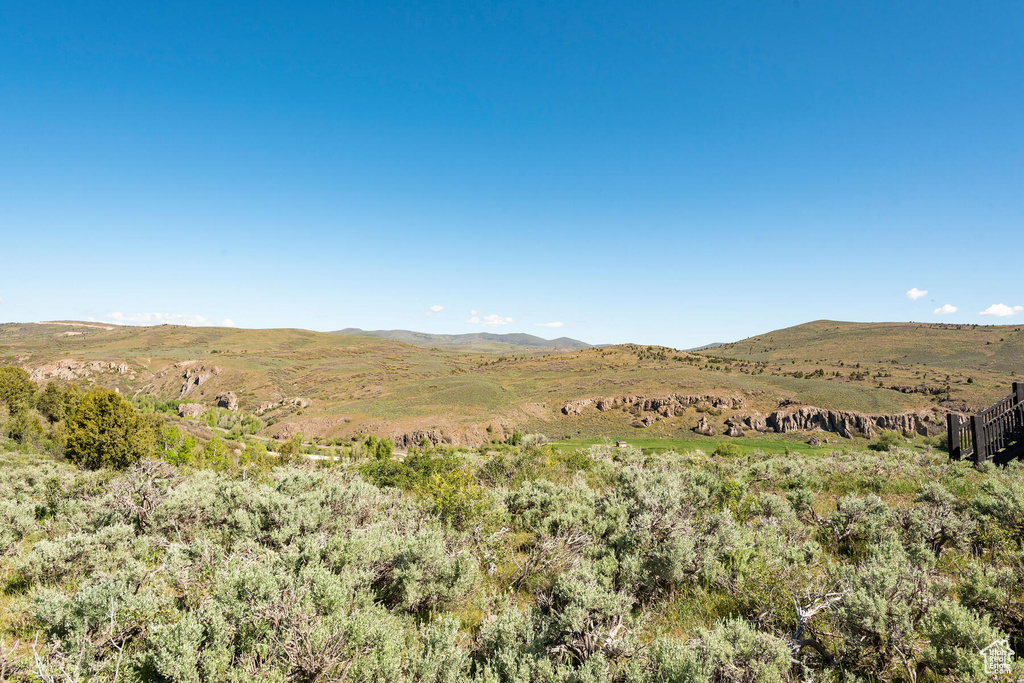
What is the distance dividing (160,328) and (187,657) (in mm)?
245460

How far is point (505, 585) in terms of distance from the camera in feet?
19.0

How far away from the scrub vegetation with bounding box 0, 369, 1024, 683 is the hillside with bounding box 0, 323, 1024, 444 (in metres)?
43.1

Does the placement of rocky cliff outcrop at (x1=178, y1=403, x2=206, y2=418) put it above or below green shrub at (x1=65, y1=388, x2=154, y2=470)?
below

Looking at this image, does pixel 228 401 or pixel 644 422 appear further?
pixel 228 401

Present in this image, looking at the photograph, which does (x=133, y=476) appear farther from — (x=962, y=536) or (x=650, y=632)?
(x=962, y=536)

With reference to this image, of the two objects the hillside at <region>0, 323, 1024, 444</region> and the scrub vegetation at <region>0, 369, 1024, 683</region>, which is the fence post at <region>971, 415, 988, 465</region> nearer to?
the scrub vegetation at <region>0, 369, 1024, 683</region>

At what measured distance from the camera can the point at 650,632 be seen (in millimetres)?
4578

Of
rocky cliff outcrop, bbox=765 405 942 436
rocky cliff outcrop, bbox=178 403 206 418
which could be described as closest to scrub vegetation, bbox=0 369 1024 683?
rocky cliff outcrop, bbox=765 405 942 436

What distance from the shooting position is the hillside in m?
56.5

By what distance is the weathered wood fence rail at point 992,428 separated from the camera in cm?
1155

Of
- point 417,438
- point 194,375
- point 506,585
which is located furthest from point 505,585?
point 194,375

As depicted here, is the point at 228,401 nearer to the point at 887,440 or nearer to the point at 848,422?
the point at 848,422

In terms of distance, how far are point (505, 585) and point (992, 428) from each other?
15.7m

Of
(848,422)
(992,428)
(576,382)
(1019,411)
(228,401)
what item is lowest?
(228,401)
